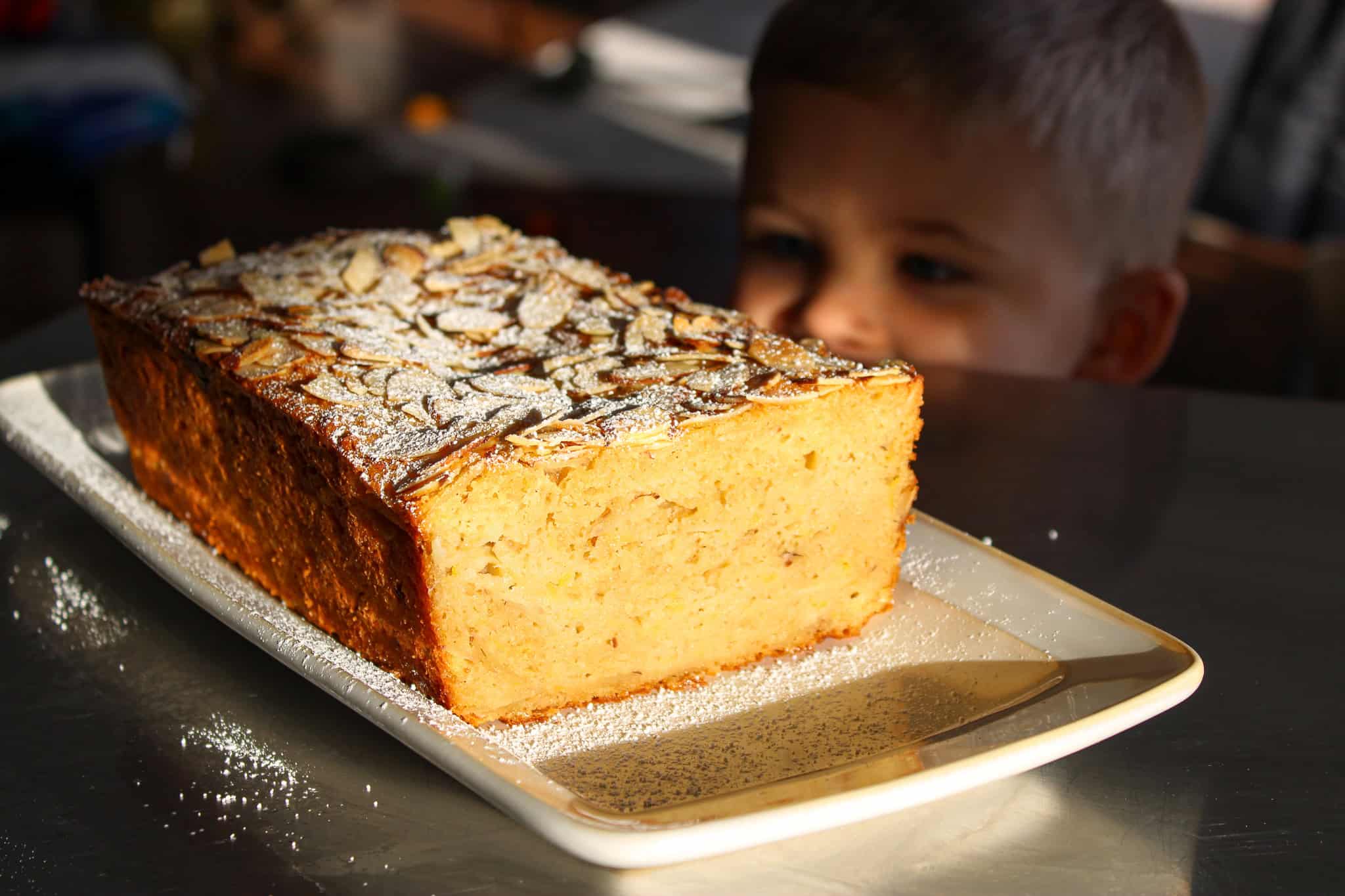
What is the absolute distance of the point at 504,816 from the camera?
691 millimetres

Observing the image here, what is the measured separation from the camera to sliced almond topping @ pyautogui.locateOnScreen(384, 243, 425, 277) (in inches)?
43.1

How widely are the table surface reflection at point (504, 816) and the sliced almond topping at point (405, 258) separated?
0.31 metres

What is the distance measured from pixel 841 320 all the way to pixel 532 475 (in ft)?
3.05

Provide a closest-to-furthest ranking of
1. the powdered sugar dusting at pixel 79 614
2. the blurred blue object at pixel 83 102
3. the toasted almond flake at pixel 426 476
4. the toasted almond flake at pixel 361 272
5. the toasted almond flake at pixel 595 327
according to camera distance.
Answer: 1. the toasted almond flake at pixel 426 476
2. the powdered sugar dusting at pixel 79 614
3. the toasted almond flake at pixel 595 327
4. the toasted almond flake at pixel 361 272
5. the blurred blue object at pixel 83 102

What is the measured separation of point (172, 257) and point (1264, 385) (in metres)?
2.42

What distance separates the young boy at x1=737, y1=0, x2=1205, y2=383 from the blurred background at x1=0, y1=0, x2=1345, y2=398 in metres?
0.25

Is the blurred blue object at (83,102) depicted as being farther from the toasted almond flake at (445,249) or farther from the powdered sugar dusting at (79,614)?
the powdered sugar dusting at (79,614)

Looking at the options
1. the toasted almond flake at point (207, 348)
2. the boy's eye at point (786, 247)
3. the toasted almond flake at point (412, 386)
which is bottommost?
the boy's eye at point (786, 247)

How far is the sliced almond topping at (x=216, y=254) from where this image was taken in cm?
111

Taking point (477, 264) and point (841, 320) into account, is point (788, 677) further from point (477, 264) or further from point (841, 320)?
point (841, 320)

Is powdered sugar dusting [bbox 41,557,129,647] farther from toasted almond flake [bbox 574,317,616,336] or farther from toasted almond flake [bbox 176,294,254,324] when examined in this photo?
toasted almond flake [bbox 574,317,616,336]

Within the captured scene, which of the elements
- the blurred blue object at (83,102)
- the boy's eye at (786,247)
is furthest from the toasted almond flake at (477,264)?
the blurred blue object at (83,102)

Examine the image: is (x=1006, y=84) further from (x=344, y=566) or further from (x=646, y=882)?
(x=646, y=882)

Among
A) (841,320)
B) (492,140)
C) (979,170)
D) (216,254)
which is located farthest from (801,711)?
(492,140)
